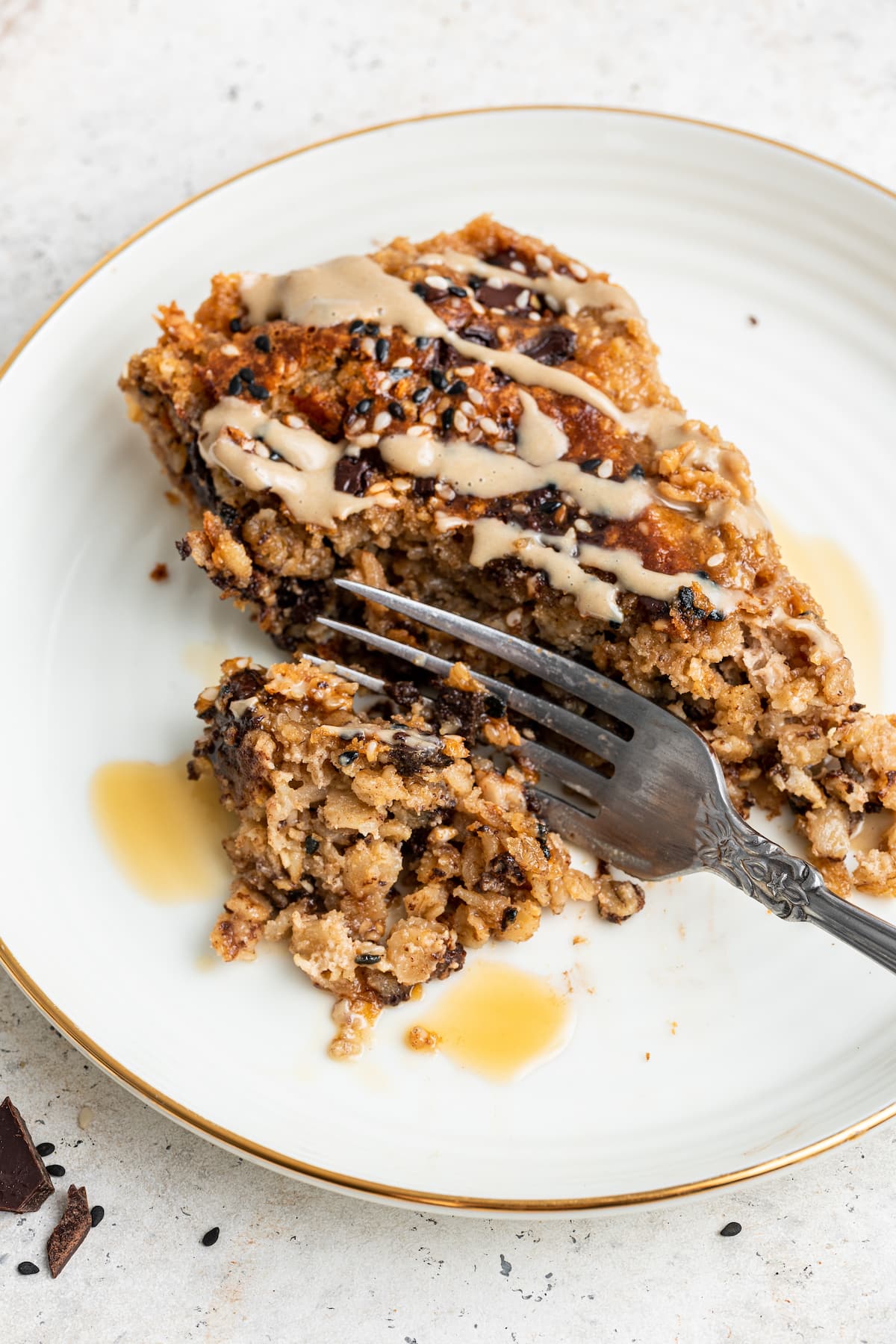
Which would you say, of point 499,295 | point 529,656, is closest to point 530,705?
point 529,656

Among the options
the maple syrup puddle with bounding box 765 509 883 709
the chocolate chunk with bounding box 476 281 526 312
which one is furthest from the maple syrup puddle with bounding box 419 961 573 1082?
the chocolate chunk with bounding box 476 281 526 312

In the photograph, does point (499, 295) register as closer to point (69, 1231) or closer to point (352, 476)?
point (352, 476)

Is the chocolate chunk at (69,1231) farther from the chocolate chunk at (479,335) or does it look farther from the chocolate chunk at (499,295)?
the chocolate chunk at (499,295)

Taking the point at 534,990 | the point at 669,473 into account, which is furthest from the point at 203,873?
the point at 669,473

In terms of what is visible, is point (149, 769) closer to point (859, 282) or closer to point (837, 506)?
point (837, 506)

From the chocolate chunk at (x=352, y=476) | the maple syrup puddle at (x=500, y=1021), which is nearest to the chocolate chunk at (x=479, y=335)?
the chocolate chunk at (x=352, y=476)
